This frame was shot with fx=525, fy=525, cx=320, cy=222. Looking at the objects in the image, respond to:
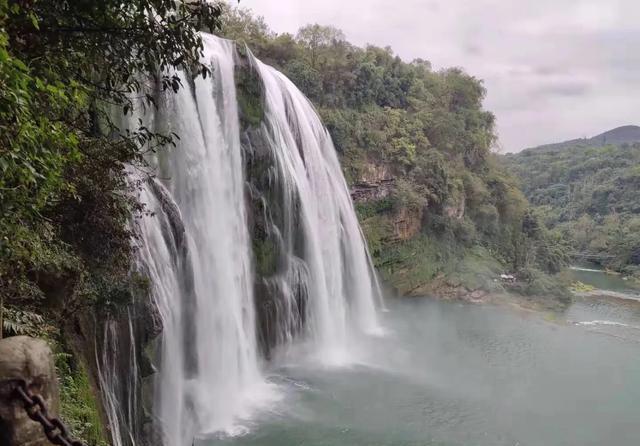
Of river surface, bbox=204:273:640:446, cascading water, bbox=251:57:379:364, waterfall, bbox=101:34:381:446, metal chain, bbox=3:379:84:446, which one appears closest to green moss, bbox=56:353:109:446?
waterfall, bbox=101:34:381:446

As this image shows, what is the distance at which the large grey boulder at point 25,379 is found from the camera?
11.0 ft

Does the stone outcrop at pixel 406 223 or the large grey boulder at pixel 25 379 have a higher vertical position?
the stone outcrop at pixel 406 223

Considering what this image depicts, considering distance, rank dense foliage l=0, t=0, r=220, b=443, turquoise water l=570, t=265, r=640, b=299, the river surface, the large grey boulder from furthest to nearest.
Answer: turquoise water l=570, t=265, r=640, b=299 < the river surface < dense foliage l=0, t=0, r=220, b=443 < the large grey boulder

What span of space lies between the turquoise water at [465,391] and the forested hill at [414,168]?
5920mm

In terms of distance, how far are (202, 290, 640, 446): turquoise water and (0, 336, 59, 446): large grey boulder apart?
7.41 metres

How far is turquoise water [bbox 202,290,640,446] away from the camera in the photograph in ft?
37.7

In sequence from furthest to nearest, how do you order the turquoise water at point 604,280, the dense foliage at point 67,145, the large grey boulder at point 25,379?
the turquoise water at point 604,280 → the dense foliage at point 67,145 → the large grey boulder at point 25,379

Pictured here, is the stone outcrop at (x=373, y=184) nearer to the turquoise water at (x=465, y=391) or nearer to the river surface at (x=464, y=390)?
the river surface at (x=464, y=390)

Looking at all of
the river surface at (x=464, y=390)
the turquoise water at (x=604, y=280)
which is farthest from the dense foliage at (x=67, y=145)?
the turquoise water at (x=604, y=280)

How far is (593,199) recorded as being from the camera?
70.7 metres

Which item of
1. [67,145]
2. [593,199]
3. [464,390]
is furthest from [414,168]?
[593,199]

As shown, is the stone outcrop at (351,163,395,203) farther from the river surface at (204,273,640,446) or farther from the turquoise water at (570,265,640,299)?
the turquoise water at (570,265,640,299)

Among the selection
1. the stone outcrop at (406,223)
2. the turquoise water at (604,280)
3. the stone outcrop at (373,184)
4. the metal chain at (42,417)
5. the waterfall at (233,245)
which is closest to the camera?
the metal chain at (42,417)

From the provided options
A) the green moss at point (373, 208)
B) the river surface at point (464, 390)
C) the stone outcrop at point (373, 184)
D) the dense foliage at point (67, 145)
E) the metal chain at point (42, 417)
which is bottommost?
the river surface at point (464, 390)
